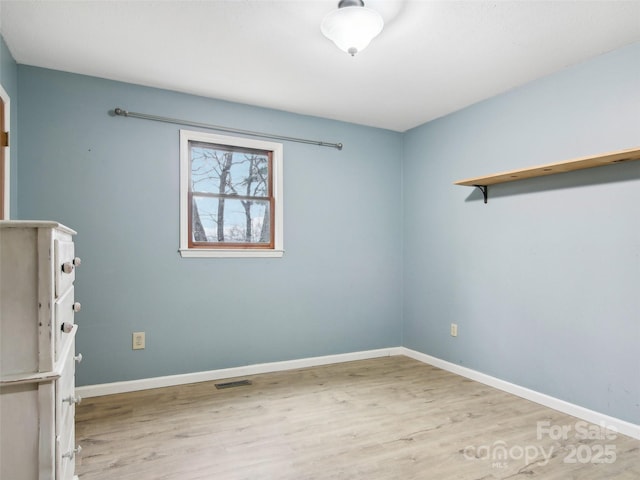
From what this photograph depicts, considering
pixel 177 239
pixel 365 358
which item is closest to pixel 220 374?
pixel 177 239

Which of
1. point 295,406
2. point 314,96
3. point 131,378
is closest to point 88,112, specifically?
point 314,96

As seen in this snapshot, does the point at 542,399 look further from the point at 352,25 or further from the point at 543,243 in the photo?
the point at 352,25

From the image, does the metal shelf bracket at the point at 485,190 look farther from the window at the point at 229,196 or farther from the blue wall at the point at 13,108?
the blue wall at the point at 13,108

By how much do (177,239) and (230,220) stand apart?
0.50 m

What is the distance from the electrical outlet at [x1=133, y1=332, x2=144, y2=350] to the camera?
302 centimetres

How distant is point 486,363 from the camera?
3.26 m

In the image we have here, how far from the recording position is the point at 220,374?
3.30 metres

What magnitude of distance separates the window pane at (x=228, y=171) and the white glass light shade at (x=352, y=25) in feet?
5.31

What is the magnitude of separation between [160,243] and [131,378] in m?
1.08

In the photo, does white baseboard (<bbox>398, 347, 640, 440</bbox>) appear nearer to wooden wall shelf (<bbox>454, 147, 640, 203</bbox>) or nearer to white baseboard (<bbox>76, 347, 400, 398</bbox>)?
white baseboard (<bbox>76, 347, 400, 398</bbox>)

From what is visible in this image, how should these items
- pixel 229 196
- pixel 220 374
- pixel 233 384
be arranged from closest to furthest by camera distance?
pixel 233 384 < pixel 220 374 < pixel 229 196

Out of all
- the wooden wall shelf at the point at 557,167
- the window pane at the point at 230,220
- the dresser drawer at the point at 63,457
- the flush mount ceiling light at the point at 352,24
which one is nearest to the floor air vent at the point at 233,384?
the window pane at the point at 230,220

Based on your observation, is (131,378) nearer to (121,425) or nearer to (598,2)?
(121,425)

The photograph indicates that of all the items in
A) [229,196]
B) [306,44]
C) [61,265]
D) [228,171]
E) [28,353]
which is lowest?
[28,353]
